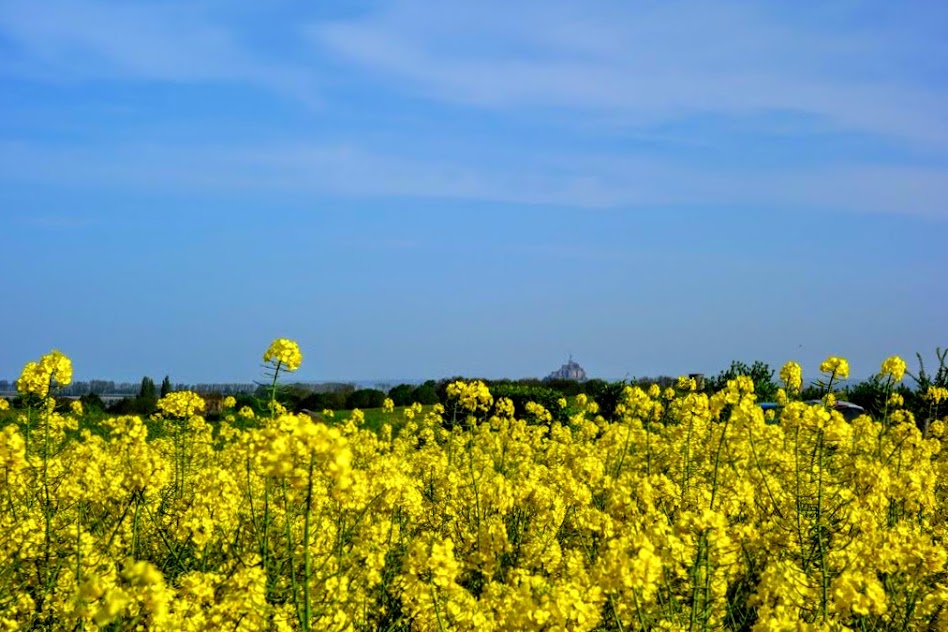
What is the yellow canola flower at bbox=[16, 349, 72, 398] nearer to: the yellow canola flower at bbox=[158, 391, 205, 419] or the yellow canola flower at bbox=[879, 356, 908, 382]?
the yellow canola flower at bbox=[158, 391, 205, 419]

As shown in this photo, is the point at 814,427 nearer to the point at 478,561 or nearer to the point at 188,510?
the point at 478,561

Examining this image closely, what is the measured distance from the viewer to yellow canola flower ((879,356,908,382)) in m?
9.59

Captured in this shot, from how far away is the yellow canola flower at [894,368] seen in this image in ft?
31.5

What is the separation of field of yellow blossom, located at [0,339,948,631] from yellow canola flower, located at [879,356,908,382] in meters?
0.02

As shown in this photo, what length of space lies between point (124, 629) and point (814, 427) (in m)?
4.34

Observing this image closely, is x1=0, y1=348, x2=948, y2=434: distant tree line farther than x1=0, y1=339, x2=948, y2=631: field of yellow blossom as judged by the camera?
Yes

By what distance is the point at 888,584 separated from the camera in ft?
18.6

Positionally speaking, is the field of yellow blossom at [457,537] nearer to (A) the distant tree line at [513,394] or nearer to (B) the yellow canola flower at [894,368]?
(B) the yellow canola flower at [894,368]

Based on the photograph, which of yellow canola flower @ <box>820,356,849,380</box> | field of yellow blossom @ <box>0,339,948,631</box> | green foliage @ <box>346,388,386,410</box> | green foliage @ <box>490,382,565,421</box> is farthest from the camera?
green foliage @ <box>346,388,386,410</box>

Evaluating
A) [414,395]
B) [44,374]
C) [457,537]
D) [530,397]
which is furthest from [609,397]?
[44,374]

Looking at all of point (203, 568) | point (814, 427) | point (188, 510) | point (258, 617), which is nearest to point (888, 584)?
point (814, 427)

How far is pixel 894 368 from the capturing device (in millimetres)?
9609

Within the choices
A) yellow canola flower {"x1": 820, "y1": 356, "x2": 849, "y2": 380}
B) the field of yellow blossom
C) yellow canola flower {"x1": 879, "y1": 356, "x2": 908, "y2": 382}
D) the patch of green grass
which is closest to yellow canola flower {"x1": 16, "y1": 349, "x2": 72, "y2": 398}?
the field of yellow blossom

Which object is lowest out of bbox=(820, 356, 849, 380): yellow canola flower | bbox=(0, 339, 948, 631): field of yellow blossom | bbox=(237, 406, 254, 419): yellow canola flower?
bbox=(0, 339, 948, 631): field of yellow blossom
